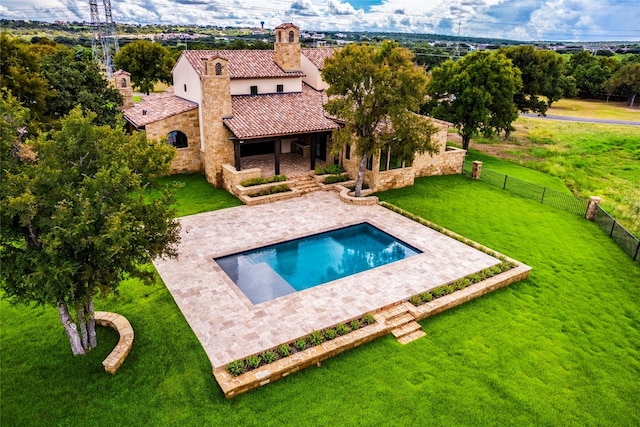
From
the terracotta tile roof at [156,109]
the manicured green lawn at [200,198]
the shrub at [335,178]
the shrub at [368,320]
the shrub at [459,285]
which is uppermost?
the terracotta tile roof at [156,109]

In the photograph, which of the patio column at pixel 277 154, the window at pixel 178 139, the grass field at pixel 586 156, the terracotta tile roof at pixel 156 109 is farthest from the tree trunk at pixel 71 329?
the grass field at pixel 586 156

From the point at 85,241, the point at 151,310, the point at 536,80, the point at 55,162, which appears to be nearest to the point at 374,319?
the point at 151,310

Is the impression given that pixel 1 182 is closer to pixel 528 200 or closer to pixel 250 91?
pixel 250 91

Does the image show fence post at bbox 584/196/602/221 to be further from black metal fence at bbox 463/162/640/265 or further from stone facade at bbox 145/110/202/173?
stone facade at bbox 145/110/202/173

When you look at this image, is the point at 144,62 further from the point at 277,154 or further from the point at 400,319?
the point at 400,319

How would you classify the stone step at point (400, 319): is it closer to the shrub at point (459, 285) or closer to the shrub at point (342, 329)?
the shrub at point (342, 329)

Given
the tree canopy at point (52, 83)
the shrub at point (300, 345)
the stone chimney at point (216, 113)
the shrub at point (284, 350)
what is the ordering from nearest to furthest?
the shrub at point (284, 350) → the shrub at point (300, 345) → the tree canopy at point (52, 83) → the stone chimney at point (216, 113)

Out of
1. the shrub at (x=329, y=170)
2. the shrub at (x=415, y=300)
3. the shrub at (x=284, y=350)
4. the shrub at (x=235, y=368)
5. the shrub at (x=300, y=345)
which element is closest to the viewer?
the shrub at (x=235, y=368)

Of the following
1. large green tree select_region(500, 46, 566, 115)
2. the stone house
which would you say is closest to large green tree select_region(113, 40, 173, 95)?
the stone house
